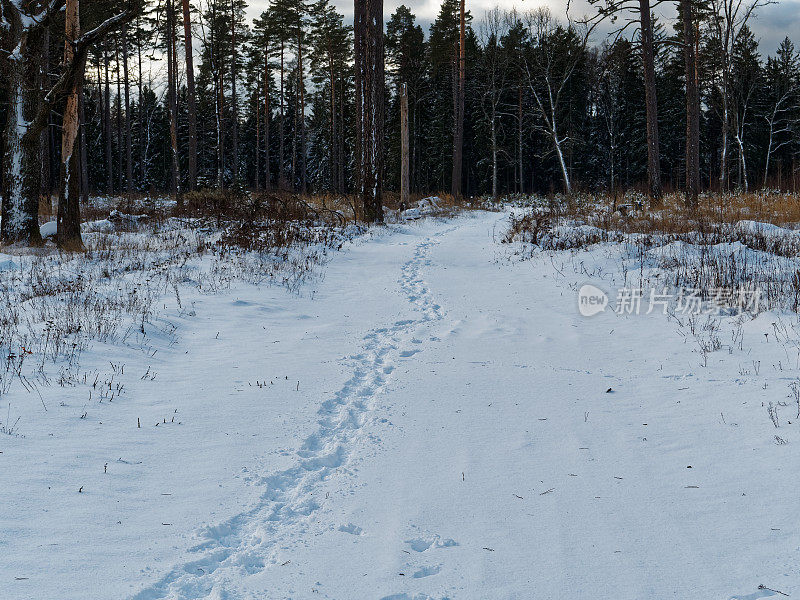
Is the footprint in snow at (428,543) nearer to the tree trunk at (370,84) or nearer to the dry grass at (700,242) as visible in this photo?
the dry grass at (700,242)

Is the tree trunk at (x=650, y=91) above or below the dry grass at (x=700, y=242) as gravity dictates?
above

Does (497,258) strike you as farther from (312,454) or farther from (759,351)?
(312,454)

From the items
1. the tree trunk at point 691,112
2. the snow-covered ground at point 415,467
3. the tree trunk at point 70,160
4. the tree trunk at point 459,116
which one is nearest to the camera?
the snow-covered ground at point 415,467

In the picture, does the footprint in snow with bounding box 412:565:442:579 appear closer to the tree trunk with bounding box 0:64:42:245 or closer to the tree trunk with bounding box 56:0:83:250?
the tree trunk with bounding box 56:0:83:250

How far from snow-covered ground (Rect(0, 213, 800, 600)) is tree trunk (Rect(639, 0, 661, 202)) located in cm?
1087

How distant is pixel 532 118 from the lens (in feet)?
136

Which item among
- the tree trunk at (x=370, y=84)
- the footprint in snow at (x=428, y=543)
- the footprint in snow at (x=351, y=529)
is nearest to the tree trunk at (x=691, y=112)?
the tree trunk at (x=370, y=84)

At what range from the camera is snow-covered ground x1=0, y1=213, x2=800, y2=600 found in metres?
2.16

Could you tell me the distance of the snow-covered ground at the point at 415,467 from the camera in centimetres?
216

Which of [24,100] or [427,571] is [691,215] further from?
[24,100]

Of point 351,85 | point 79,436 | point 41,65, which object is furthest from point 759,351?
point 351,85

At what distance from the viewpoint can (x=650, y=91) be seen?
48.2ft

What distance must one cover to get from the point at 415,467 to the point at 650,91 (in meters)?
14.9

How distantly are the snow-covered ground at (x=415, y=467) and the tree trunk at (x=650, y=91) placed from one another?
35.7 feet
